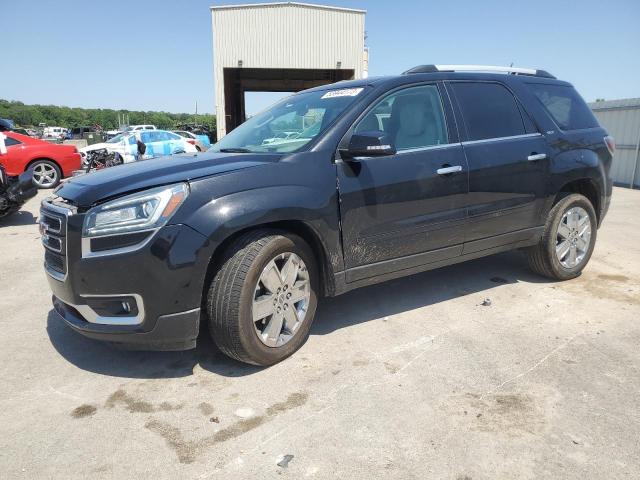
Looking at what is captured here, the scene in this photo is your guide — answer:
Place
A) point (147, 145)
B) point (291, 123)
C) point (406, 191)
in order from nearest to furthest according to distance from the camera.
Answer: point (406, 191) < point (291, 123) < point (147, 145)

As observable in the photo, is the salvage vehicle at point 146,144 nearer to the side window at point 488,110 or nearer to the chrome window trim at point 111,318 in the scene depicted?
the side window at point 488,110

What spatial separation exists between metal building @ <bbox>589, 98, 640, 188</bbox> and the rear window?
10.3m

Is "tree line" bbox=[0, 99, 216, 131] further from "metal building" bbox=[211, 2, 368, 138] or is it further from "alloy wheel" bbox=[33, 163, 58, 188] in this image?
"alloy wheel" bbox=[33, 163, 58, 188]

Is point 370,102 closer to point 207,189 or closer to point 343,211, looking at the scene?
point 343,211

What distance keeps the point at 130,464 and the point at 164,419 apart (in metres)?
0.37

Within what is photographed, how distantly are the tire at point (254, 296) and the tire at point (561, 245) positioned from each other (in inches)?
99.8

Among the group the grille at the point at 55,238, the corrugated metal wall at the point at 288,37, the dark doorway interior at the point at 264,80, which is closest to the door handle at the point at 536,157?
the grille at the point at 55,238

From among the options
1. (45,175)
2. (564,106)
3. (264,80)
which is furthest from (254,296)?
(264,80)

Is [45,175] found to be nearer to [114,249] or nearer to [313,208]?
[114,249]

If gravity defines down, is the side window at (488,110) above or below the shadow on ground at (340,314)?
above

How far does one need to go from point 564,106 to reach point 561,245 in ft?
4.37

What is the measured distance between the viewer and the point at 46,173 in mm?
12469

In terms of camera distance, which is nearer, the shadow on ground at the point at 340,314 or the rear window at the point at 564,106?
the shadow on ground at the point at 340,314

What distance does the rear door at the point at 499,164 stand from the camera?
3.89 meters
